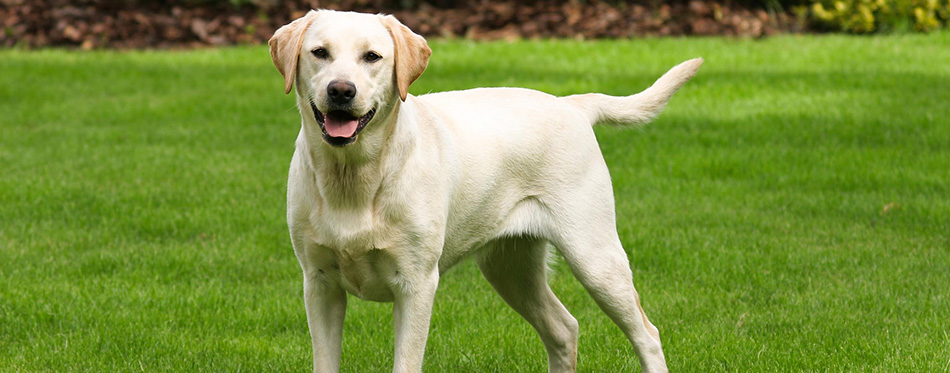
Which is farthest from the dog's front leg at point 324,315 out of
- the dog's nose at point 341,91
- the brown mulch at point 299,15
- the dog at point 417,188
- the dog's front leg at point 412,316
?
the brown mulch at point 299,15

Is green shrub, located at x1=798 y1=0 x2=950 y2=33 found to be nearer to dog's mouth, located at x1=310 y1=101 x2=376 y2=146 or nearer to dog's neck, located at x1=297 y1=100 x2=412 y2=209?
dog's neck, located at x1=297 y1=100 x2=412 y2=209

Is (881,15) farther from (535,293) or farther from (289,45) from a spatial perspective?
(289,45)

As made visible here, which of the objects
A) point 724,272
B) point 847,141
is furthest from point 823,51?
point 724,272

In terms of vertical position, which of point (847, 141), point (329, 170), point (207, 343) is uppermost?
point (329, 170)

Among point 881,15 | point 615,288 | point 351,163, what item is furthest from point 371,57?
point 881,15

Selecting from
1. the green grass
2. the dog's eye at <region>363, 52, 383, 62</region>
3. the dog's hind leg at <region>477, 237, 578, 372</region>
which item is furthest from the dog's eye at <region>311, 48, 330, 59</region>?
the green grass

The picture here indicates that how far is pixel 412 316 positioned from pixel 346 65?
2.99ft

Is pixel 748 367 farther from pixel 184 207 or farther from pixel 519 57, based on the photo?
pixel 519 57

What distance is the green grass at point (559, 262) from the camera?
5191mm

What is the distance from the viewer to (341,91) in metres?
3.61

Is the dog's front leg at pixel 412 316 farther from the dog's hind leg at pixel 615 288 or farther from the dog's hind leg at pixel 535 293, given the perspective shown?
the dog's hind leg at pixel 535 293

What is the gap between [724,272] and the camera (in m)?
6.21

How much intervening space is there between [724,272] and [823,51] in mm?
6789

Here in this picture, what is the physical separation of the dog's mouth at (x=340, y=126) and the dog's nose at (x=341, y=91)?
0.11m
